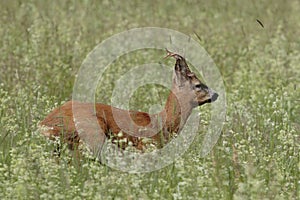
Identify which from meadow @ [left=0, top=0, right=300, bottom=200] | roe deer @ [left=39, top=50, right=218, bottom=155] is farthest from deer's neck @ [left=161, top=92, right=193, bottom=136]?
meadow @ [left=0, top=0, right=300, bottom=200]

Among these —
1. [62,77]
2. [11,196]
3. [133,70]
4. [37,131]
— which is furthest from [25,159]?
[133,70]

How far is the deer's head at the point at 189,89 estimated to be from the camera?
7785mm

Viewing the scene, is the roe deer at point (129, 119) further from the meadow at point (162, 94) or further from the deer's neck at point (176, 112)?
the meadow at point (162, 94)

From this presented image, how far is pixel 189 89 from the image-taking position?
25.7 ft

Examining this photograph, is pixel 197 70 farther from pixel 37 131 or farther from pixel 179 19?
pixel 37 131

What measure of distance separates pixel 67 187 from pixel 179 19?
8271 mm

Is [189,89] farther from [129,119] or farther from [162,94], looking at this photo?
[162,94]

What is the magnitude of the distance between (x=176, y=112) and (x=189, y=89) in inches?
11.4

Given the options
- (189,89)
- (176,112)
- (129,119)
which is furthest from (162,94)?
(129,119)

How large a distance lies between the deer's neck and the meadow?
0.26 meters

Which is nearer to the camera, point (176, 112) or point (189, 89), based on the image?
point (176, 112)

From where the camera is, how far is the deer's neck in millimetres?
7508

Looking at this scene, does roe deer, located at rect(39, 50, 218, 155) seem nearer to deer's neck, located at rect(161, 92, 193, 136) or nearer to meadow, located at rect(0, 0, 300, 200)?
deer's neck, located at rect(161, 92, 193, 136)

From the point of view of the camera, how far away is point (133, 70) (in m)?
9.96
